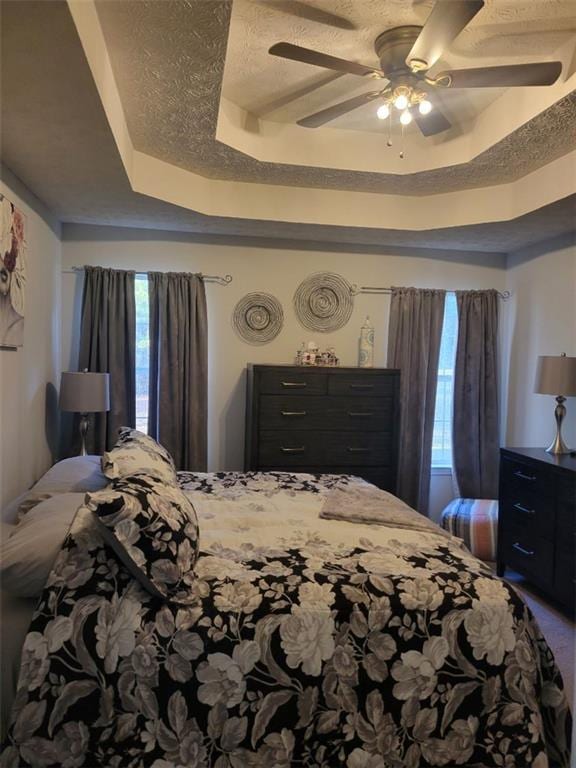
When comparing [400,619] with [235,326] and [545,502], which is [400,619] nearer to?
[545,502]

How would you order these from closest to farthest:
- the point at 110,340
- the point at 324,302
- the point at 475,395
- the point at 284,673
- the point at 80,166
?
1. the point at 284,673
2. the point at 80,166
3. the point at 110,340
4. the point at 324,302
5. the point at 475,395

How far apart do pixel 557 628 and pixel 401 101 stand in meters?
2.78

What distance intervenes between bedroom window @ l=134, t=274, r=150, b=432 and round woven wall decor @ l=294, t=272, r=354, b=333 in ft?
3.93

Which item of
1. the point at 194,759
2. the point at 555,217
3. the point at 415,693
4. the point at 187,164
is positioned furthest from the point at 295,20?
the point at 194,759

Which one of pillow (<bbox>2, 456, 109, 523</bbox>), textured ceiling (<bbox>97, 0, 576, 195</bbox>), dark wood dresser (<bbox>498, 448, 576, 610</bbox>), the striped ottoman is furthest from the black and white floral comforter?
the striped ottoman

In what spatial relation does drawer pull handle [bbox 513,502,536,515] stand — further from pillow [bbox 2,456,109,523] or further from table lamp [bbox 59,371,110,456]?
table lamp [bbox 59,371,110,456]

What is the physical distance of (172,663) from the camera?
5.04ft

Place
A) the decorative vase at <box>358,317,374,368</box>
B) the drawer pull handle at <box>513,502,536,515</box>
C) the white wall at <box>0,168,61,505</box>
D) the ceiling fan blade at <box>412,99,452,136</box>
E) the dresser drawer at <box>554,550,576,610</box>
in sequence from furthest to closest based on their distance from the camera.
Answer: the decorative vase at <box>358,317,374,368</box>
the drawer pull handle at <box>513,502,536,515</box>
the dresser drawer at <box>554,550,576,610</box>
the white wall at <box>0,168,61,505</box>
the ceiling fan blade at <box>412,99,452,136</box>

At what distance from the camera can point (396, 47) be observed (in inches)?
86.4

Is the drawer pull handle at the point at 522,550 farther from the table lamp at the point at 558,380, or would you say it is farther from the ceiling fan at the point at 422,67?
the ceiling fan at the point at 422,67

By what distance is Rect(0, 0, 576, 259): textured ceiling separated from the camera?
1.52m

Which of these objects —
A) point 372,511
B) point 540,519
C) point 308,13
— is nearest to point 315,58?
point 308,13

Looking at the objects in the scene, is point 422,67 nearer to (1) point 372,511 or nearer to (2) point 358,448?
(1) point 372,511

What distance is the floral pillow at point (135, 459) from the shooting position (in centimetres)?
213
